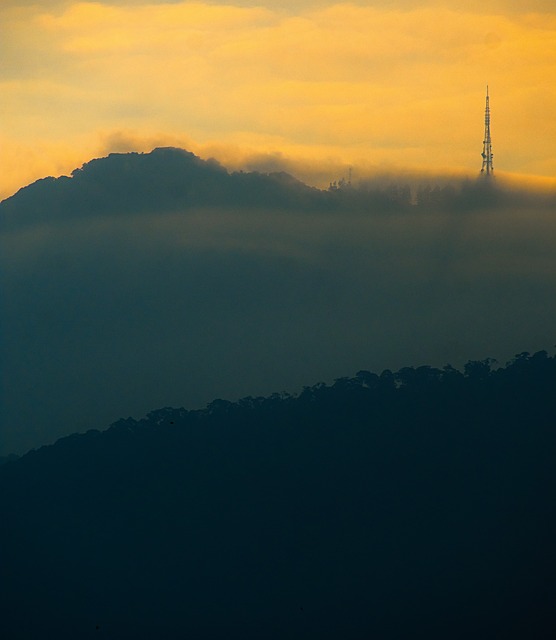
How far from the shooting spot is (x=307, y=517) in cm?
1379

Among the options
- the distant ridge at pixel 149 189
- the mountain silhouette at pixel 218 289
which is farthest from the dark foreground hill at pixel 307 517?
the distant ridge at pixel 149 189

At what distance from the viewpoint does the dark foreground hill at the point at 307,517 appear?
13.0 metres

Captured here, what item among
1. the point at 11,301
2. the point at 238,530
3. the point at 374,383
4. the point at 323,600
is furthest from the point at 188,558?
the point at 11,301

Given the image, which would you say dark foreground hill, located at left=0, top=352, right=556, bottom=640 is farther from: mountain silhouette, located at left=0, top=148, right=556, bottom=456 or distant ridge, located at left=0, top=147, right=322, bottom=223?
distant ridge, located at left=0, top=147, right=322, bottom=223

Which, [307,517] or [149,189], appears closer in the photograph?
[307,517]

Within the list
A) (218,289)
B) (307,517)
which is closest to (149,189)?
(218,289)

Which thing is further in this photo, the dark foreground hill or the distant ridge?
the distant ridge

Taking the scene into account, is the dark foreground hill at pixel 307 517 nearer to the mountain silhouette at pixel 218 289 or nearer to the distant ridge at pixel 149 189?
the mountain silhouette at pixel 218 289

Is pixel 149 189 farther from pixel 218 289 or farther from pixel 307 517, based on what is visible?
pixel 307 517

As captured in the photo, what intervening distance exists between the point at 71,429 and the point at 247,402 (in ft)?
7.73

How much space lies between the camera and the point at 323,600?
1335cm

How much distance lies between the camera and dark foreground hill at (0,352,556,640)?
512 inches

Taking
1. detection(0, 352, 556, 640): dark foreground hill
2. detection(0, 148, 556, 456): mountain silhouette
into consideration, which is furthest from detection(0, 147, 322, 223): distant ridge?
detection(0, 352, 556, 640): dark foreground hill

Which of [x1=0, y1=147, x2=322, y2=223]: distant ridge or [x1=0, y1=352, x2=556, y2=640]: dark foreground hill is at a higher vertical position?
[x1=0, y1=147, x2=322, y2=223]: distant ridge
